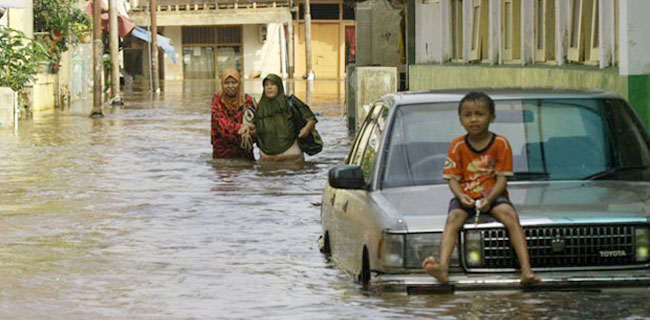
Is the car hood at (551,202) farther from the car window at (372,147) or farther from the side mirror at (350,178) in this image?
the car window at (372,147)

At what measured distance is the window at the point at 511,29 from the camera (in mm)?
23172

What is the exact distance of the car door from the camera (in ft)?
30.7

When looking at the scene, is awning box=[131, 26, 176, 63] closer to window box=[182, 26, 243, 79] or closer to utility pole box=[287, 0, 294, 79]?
utility pole box=[287, 0, 294, 79]

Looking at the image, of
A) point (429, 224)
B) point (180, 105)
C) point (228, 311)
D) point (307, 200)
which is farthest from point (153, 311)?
point (180, 105)

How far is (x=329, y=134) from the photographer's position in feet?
97.5

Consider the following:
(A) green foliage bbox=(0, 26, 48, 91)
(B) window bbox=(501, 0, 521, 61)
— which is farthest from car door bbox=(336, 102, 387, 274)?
(A) green foliage bbox=(0, 26, 48, 91)

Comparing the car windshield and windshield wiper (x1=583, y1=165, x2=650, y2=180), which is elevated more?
the car windshield

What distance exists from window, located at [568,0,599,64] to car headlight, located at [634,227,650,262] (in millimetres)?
9331

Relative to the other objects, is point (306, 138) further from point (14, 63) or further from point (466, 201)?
point (14, 63)

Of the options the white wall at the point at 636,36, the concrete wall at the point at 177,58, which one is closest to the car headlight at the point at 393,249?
the white wall at the point at 636,36

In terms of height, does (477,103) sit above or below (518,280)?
above

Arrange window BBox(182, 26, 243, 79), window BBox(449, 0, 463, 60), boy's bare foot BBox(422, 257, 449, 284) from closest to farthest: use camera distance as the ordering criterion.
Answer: boy's bare foot BBox(422, 257, 449, 284) < window BBox(449, 0, 463, 60) < window BBox(182, 26, 243, 79)

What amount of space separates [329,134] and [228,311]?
20548mm

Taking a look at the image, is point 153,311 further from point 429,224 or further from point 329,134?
point 329,134
